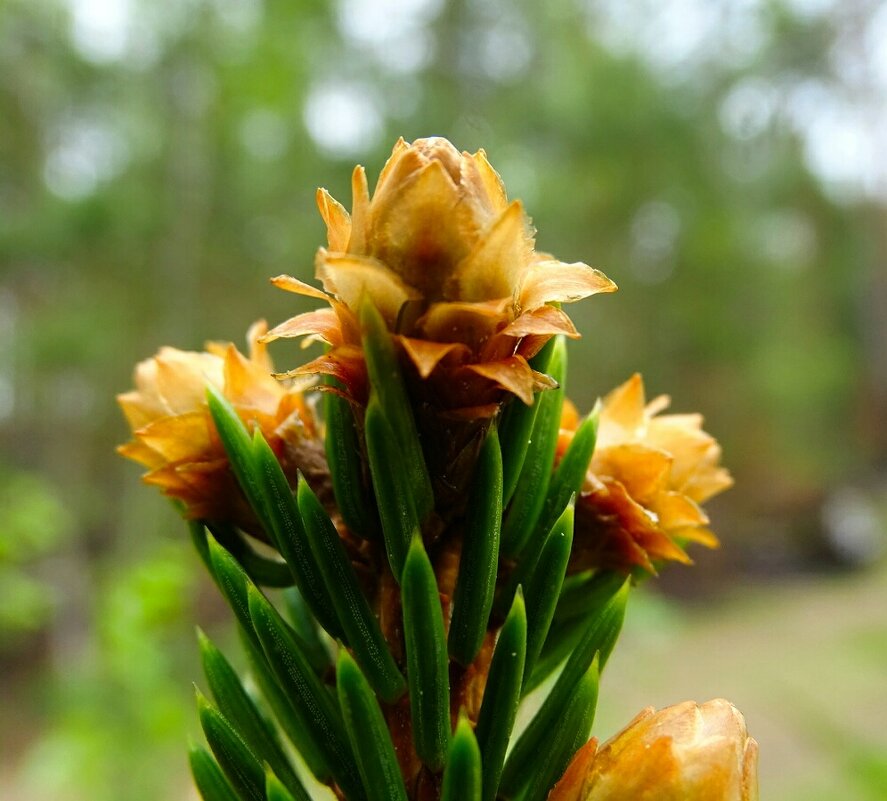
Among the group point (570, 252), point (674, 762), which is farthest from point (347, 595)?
point (570, 252)

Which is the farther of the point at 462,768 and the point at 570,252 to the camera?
the point at 570,252

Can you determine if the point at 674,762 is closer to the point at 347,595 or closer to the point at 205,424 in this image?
the point at 347,595

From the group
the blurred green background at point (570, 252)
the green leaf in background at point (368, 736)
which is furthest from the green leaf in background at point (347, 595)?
the blurred green background at point (570, 252)

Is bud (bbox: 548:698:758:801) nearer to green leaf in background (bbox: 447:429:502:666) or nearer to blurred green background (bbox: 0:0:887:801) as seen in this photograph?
green leaf in background (bbox: 447:429:502:666)

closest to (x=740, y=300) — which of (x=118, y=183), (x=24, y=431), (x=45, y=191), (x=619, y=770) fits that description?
(x=118, y=183)

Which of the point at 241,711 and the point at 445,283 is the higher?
the point at 445,283

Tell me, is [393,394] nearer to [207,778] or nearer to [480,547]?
[480,547]

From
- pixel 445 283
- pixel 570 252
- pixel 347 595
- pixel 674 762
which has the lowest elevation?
pixel 674 762
